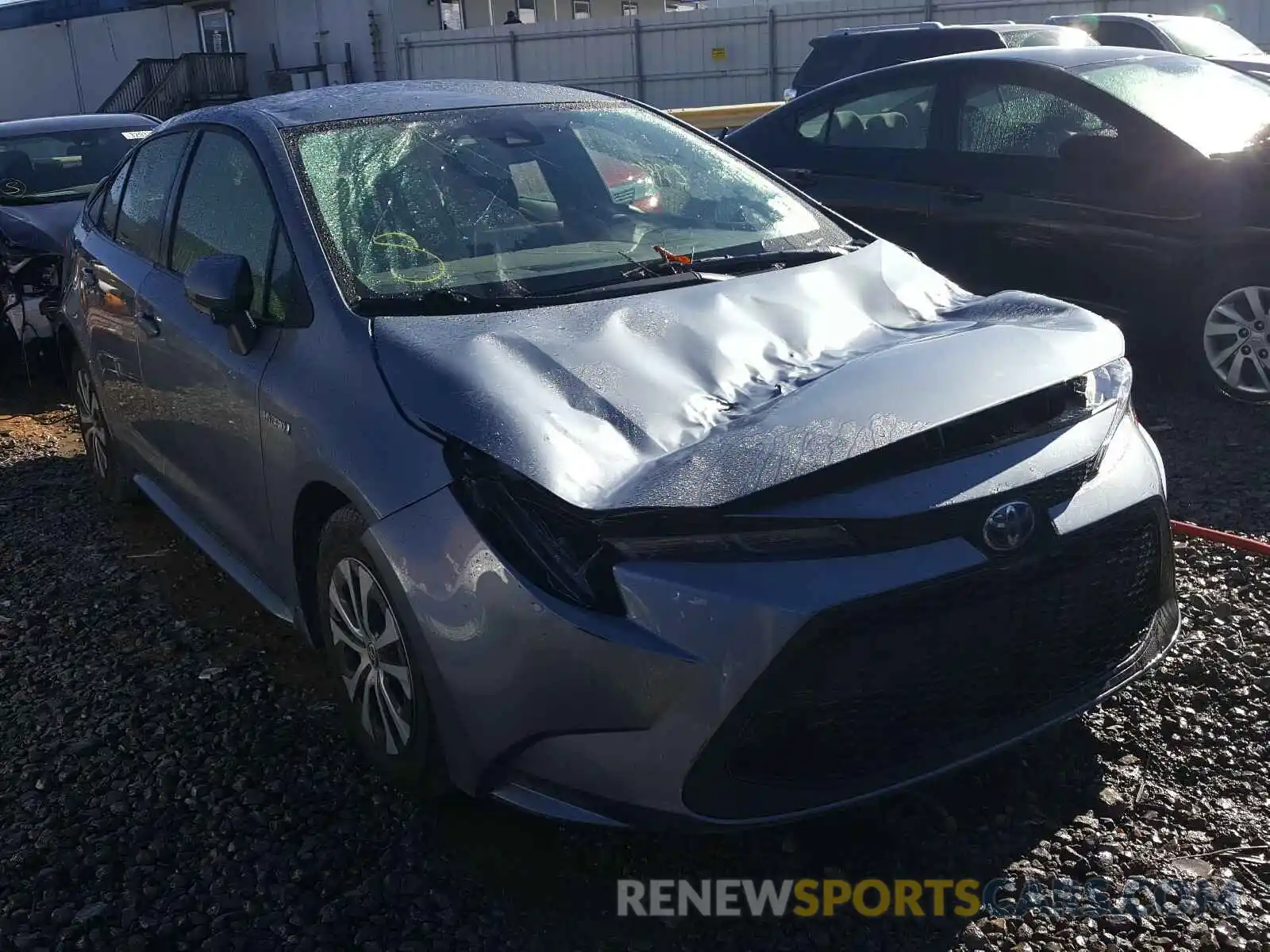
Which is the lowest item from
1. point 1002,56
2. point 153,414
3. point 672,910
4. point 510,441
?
point 672,910

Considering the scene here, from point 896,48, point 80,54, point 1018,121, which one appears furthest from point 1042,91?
point 80,54

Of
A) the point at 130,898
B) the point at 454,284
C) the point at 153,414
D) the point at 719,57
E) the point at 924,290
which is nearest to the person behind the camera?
the point at 130,898

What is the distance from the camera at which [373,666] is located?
121 inches

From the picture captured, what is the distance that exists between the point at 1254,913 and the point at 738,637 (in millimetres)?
1254

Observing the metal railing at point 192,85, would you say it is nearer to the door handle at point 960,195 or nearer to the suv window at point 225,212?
the door handle at point 960,195

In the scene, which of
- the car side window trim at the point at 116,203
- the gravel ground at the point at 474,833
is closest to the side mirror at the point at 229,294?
the gravel ground at the point at 474,833

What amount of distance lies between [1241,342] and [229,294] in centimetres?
442

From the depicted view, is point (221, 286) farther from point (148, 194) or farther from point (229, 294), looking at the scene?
point (148, 194)

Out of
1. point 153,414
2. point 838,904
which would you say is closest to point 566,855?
point 838,904

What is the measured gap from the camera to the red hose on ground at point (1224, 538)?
13.8ft

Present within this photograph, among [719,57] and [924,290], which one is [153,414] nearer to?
[924,290]

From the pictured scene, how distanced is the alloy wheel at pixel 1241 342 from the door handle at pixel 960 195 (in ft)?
4.13

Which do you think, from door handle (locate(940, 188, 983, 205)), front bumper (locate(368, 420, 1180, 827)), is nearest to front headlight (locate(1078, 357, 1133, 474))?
front bumper (locate(368, 420, 1180, 827))

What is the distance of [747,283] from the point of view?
138 inches
